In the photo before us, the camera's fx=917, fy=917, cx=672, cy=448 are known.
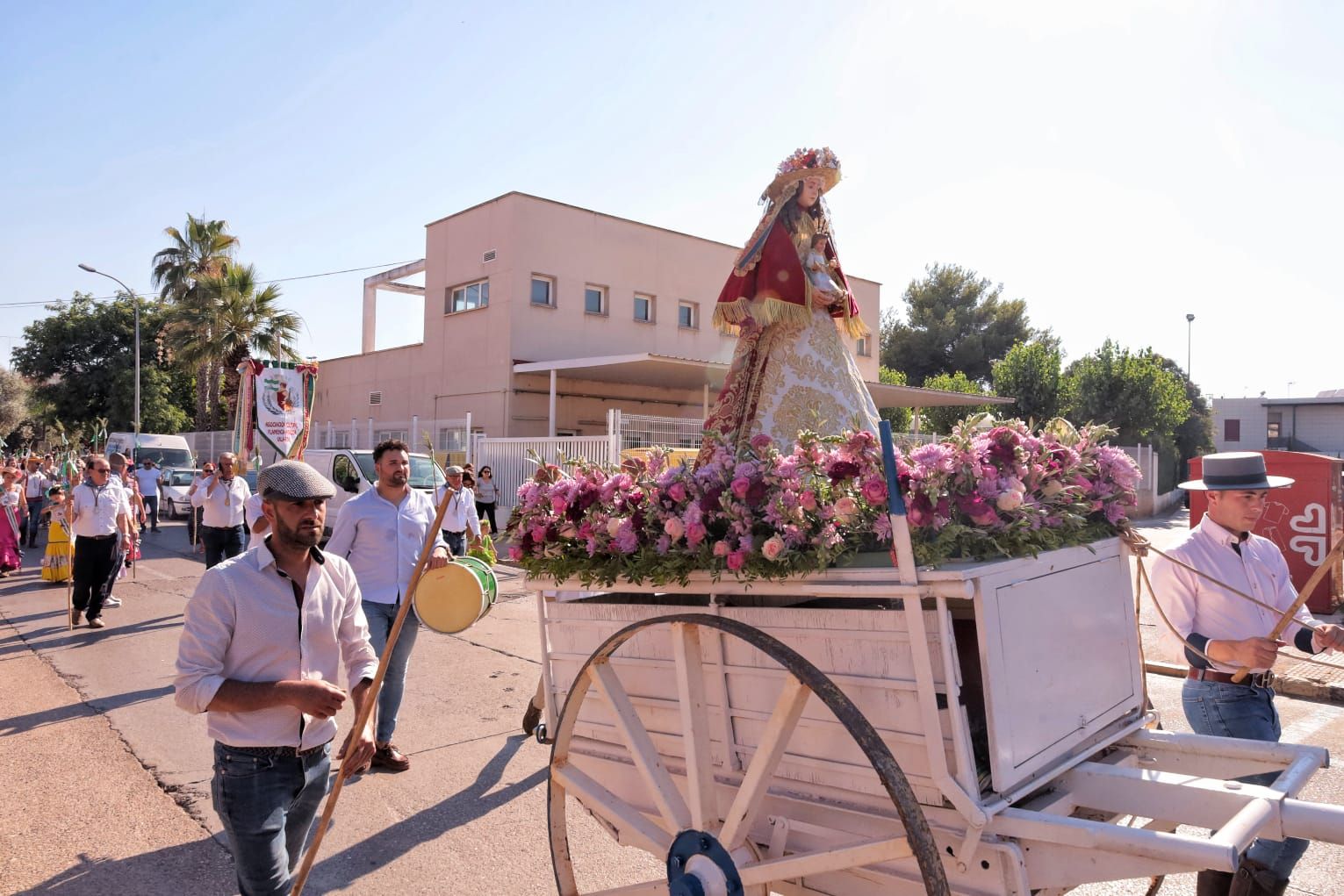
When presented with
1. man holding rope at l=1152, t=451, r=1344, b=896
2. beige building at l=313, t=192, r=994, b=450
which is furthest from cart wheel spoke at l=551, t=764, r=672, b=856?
beige building at l=313, t=192, r=994, b=450

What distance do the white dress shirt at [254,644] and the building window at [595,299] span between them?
2041 centimetres

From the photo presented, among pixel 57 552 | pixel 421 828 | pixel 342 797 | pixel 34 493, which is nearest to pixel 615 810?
pixel 421 828

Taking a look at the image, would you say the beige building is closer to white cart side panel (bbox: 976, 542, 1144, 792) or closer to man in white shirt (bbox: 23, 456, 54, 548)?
man in white shirt (bbox: 23, 456, 54, 548)

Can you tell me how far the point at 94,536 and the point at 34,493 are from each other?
1208 cm

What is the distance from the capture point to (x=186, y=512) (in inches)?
1016

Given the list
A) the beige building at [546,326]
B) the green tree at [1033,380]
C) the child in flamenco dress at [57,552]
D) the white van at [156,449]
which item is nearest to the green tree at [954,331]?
the green tree at [1033,380]

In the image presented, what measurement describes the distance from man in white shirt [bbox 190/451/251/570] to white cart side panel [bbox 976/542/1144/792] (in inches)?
373

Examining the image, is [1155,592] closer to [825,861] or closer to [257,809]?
[825,861]

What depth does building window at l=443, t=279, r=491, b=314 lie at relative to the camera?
22.6m

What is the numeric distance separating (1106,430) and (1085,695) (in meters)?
0.87

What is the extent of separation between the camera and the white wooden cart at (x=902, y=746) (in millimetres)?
2240

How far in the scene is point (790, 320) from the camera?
4.35 m

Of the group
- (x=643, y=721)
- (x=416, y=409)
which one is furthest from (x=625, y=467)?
(x=416, y=409)

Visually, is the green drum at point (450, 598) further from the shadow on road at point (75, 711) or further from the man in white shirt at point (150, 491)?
the man in white shirt at point (150, 491)
